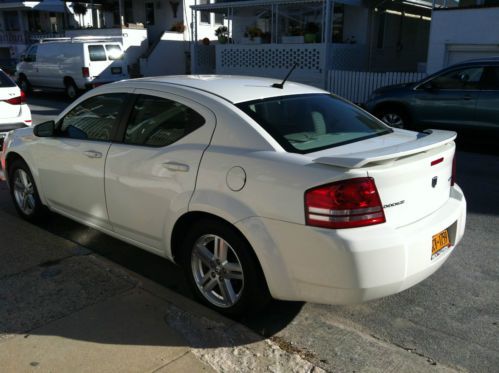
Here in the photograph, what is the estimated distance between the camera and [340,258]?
2797mm

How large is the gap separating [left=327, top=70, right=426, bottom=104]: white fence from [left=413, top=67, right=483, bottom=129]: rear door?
15.0 feet

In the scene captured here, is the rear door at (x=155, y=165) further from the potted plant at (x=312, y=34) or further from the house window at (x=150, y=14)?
the house window at (x=150, y=14)

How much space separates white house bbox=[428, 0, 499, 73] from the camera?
1311cm

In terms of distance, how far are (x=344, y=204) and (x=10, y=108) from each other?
7.59m

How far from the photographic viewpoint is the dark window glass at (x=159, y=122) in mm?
3592

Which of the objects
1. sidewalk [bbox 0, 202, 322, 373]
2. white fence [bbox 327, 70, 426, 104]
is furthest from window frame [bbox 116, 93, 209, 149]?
white fence [bbox 327, 70, 426, 104]

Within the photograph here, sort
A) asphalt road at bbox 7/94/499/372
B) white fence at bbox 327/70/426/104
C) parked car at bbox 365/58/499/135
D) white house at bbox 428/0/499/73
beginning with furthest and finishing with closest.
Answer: white fence at bbox 327/70/426/104 → white house at bbox 428/0/499/73 → parked car at bbox 365/58/499/135 → asphalt road at bbox 7/94/499/372

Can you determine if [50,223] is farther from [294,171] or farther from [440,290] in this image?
[440,290]

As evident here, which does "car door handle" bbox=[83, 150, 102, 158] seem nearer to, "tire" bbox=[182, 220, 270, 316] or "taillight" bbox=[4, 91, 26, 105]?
"tire" bbox=[182, 220, 270, 316]

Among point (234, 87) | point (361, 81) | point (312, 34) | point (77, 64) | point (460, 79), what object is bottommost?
point (361, 81)

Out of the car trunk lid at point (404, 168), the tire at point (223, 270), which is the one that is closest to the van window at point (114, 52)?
the tire at point (223, 270)

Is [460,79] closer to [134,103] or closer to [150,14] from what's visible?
[134,103]

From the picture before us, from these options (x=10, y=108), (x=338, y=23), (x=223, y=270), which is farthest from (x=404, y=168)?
(x=338, y=23)

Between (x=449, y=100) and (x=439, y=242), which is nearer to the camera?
(x=439, y=242)
